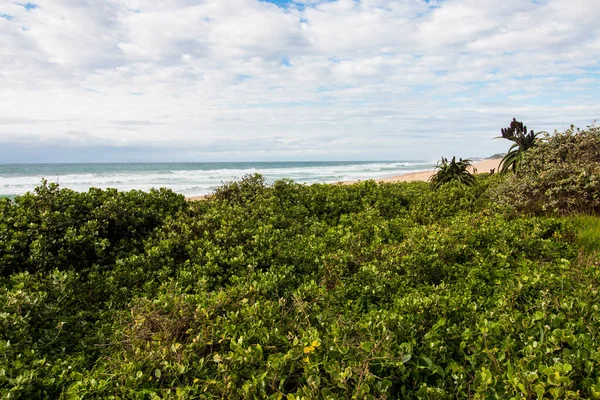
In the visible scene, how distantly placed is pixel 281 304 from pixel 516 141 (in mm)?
9434

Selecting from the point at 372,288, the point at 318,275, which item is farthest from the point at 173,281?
the point at 372,288

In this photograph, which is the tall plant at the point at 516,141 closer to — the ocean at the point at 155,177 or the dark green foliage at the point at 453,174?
the dark green foliage at the point at 453,174

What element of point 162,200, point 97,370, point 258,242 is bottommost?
point 97,370

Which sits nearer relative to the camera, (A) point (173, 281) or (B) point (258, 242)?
(A) point (173, 281)

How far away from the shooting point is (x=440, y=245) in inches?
221

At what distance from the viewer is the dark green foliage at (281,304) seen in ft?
9.53

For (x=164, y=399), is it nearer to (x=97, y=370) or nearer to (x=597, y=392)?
(x=97, y=370)

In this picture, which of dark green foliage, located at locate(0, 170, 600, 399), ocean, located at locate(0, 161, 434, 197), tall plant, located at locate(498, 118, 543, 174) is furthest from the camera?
ocean, located at locate(0, 161, 434, 197)

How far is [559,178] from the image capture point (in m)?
8.34

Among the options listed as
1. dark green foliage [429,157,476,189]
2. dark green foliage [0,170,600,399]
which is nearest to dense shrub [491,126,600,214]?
dark green foliage [0,170,600,399]

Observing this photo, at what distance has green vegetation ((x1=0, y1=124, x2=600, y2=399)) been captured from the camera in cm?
292

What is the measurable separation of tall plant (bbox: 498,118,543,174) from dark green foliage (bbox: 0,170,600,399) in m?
3.32

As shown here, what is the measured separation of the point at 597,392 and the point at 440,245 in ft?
10.6

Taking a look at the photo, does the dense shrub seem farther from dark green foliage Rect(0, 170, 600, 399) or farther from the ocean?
the ocean
